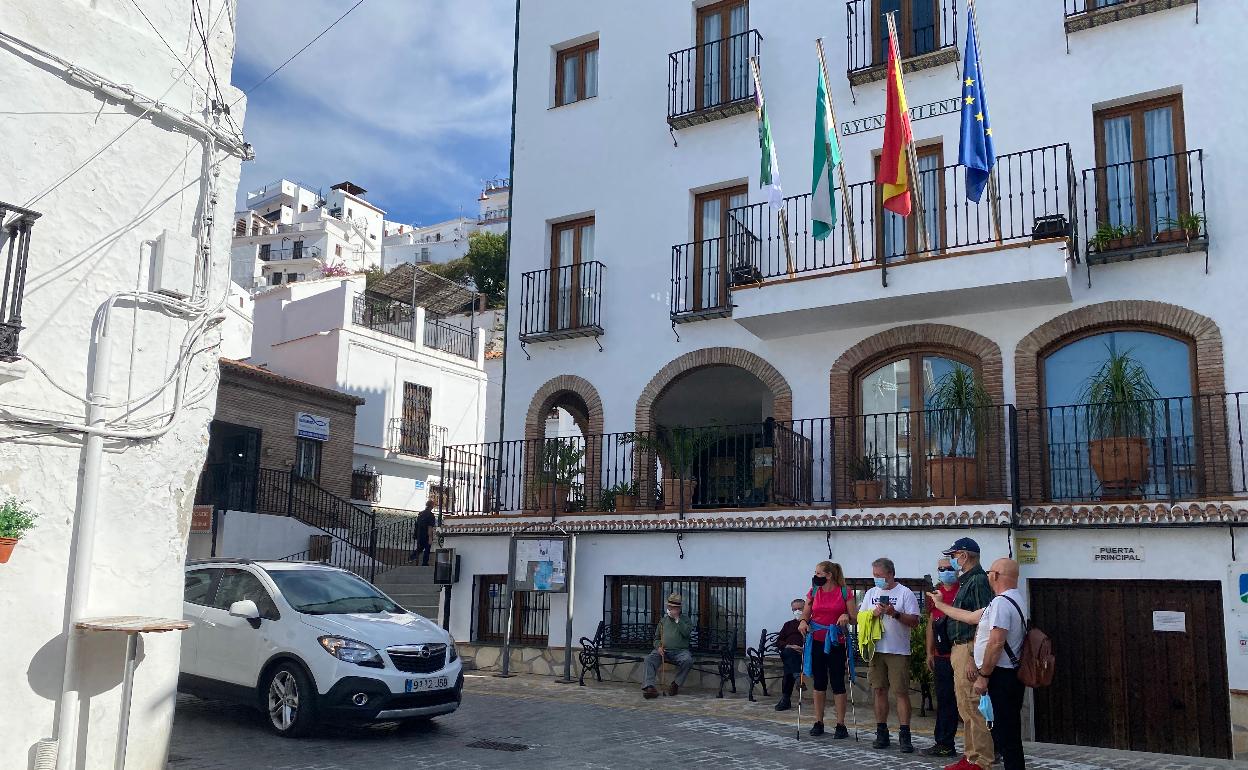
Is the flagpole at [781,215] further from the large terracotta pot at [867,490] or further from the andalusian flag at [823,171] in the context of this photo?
the large terracotta pot at [867,490]

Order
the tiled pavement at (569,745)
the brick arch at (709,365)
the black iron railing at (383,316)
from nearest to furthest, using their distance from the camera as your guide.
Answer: the tiled pavement at (569,745), the brick arch at (709,365), the black iron railing at (383,316)

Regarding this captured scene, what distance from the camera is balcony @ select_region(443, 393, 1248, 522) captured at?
1266 centimetres

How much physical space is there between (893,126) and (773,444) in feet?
15.2

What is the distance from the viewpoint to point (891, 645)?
33.1ft

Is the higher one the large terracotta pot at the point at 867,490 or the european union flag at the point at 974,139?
the european union flag at the point at 974,139

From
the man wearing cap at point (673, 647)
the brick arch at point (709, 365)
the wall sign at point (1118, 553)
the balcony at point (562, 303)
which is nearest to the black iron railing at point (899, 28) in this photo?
Answer: the brick arch at point (709, 365)

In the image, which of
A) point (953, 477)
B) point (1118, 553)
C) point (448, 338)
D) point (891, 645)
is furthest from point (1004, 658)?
point (448, 338)

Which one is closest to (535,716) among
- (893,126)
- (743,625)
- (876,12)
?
(743,625)

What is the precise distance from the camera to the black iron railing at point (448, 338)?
32.1m

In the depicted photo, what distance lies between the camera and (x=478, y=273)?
190ft

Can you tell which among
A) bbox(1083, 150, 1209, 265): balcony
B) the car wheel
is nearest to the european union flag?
bbox(1083, 150, 1209, 265): balcony

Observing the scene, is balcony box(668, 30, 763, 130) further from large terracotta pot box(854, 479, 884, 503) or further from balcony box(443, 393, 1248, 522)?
large terracotta pot box(854, 479, 884, 503)

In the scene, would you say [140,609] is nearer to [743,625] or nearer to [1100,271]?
[743,625]

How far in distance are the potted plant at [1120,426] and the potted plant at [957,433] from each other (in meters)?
1.27
